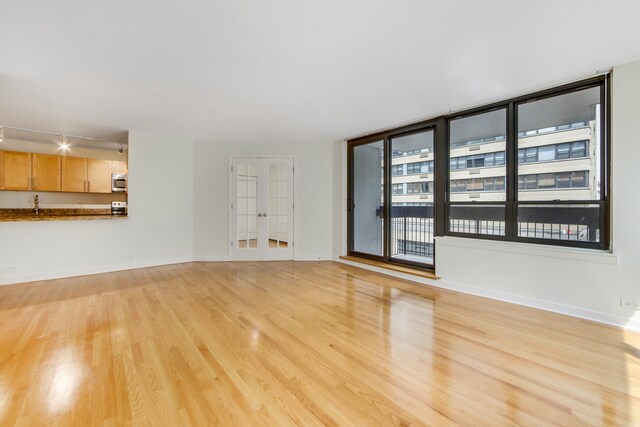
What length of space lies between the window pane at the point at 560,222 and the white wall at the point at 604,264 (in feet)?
0.57

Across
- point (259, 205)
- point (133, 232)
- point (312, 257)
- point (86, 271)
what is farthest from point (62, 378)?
point (312, 257)

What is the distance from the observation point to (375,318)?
9.22 ft

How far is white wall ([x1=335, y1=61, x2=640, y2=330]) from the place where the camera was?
8.50 feet

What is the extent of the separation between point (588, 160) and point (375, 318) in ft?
9.38

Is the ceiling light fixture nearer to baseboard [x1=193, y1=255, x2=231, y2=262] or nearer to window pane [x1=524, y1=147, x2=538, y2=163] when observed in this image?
baseboard [x1=193, y1=255, x2=231, y2=262]

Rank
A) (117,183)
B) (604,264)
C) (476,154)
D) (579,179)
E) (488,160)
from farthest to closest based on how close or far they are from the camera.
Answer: (117,183) < (476,154) < (488,160) < (579,179) < (604,264)

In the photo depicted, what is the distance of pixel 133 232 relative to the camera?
16.5 feet

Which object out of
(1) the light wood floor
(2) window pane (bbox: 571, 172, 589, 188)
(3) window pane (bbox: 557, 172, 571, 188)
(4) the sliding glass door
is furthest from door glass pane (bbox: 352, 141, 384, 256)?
(2) window pane (bbox: 571, 172, 589, 188)

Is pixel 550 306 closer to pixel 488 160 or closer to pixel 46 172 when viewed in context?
pixel 488 160

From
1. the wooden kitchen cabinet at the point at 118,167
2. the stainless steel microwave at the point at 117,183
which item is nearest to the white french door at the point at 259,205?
the stainless steel microwave at the point at 117,183

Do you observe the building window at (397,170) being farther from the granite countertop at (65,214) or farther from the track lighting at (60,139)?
the track lighting at (60,139)

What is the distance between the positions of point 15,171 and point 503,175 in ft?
27.9

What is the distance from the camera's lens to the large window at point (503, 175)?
2924 mm

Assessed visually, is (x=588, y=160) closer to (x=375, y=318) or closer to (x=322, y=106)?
(x=375, y=318)
